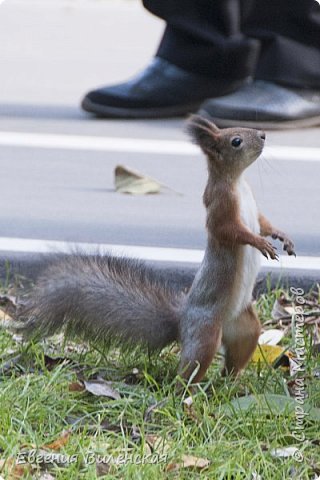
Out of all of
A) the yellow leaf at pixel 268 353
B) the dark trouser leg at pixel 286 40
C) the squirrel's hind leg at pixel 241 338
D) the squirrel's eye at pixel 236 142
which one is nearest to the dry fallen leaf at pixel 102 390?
the squirrel's hind leg at pixel 241 338

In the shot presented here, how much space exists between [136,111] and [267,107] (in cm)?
88

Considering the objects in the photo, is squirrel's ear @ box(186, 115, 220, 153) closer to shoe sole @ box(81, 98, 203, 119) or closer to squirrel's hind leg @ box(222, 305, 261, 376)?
squirrel's hind leg @ box(222, 305, 261, 376)

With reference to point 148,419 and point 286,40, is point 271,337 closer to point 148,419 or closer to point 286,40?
point 148,419

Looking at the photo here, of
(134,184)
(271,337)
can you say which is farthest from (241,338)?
(134,184)

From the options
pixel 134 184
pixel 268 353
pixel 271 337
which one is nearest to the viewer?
pixel 268 353

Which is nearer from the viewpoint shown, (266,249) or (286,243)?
(266,249)

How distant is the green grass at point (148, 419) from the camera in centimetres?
229

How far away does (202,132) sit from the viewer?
251 cm

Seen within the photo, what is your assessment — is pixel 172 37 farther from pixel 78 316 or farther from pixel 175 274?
pixel 78 316

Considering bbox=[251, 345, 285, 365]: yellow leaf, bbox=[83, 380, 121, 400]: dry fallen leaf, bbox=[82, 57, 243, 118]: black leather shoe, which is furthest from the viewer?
bbox=[82, 57, 243, 118]: black leather shoe

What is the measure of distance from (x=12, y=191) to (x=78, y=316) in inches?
63.3

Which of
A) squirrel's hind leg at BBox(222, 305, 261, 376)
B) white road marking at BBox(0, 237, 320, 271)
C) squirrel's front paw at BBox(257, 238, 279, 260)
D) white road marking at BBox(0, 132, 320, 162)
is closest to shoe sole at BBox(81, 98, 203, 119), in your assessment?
white road marking at BBox(0, 132, 320, 162)

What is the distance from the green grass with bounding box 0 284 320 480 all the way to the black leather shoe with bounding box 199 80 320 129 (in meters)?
1.46

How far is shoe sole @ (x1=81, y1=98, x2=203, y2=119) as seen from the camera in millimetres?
4691
